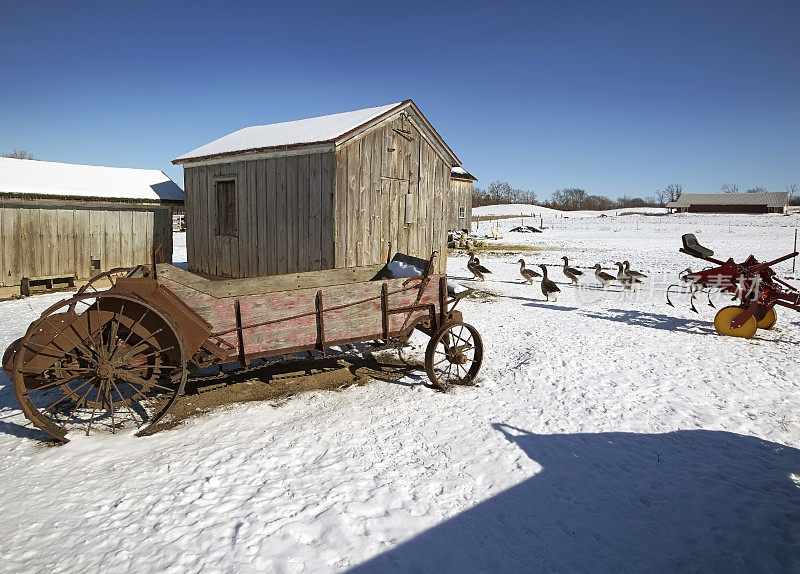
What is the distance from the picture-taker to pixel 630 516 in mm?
3648

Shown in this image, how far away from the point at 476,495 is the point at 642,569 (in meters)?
1.26

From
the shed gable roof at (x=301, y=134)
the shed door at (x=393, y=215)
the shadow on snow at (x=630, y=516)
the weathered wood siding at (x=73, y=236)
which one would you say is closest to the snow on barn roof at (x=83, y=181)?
the weathered wood siding at (x=73, y=236)

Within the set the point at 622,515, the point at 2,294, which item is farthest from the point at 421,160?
the point at 2,294

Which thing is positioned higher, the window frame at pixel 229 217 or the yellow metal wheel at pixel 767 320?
the window frame at pixel 229 217

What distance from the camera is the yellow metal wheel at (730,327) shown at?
8.50 meters

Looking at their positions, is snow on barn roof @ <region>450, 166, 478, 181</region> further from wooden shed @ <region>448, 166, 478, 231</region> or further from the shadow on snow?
→ the shadow on snow

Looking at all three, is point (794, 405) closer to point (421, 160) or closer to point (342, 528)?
point (342, 528)

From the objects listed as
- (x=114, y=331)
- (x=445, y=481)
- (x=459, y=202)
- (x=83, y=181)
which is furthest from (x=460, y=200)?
(x=445, y=481)

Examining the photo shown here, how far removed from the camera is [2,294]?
38.0 feet

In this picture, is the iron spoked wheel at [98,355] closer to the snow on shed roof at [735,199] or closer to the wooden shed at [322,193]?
the wooden shed at [322,193]

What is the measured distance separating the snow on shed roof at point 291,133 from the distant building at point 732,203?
260 ft

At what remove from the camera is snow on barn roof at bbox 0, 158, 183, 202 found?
1208 cm

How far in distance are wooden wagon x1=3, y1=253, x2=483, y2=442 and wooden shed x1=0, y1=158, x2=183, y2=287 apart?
831 cm

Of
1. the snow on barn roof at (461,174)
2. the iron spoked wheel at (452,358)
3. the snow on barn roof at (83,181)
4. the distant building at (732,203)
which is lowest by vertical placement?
the iron spoked wheel at (452,358)
